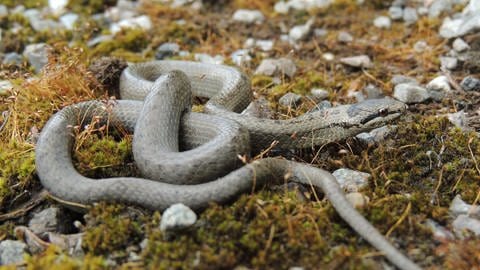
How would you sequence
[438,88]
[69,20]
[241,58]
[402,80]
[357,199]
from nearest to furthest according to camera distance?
[357,199], [438,88], [402,80], [241,58], [69,20]

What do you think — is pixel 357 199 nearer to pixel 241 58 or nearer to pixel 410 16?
pixel 241 58

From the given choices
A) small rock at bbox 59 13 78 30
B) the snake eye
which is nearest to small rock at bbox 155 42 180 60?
small rock at bbox 59 13 78 30

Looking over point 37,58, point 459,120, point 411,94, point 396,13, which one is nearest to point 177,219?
point 459,120

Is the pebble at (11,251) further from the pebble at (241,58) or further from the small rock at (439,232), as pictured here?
the pebble at (241,58)

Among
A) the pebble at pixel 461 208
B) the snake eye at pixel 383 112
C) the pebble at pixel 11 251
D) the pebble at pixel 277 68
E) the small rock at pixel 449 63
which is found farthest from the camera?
the pebble at pixel 277 68

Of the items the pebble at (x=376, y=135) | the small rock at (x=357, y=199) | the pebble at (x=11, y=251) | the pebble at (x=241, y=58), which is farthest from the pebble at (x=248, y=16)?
the pebble at (x=11, y=251)
